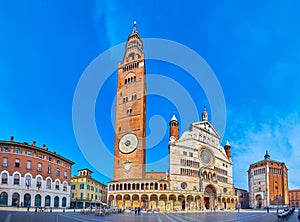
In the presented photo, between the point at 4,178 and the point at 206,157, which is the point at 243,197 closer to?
the point at 206,157

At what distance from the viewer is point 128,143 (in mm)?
75062

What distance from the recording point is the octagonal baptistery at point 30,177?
52.5 meters

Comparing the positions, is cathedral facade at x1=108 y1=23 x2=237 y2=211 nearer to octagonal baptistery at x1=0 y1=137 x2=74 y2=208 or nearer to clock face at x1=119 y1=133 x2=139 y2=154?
clock face at x1=119 y1=133 x2=139 y2=154

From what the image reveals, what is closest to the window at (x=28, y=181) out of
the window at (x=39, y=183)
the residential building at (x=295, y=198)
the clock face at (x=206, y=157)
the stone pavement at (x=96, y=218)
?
the window at (x=39, y=183)

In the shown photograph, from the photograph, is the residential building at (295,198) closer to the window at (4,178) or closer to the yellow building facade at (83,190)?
the yellow building facade at (83,190)

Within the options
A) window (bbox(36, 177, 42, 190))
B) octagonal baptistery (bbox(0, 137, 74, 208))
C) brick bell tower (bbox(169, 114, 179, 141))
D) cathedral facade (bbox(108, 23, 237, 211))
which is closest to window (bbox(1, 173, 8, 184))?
octagonal baptistery (bbox(0, 137, 74, 208))

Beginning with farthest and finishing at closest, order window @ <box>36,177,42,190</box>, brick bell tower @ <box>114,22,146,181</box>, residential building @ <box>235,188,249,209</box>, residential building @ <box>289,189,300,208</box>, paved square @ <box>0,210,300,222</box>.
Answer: residential building @ <box>289,189,300,208</box>, residential building @ <box>235,188,249,209</box>, brick bell tower @ <box>114,22,146,181</box>, window @ <box>36,177,42,190</box>, paved square @ <box>0,210,300,222</box>

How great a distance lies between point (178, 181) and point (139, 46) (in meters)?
42.2


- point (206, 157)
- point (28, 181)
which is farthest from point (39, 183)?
point (206, 157)

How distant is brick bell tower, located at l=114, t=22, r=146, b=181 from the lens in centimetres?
7250

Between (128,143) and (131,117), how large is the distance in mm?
7003

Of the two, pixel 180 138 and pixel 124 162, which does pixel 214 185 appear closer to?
pixel 180 138

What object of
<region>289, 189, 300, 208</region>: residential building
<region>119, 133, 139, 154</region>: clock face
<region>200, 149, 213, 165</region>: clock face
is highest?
<region>119, 133, 139, 154</region>: clock face

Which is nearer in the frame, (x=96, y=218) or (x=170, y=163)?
(x=96, y=218)
